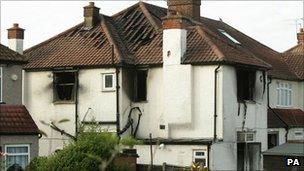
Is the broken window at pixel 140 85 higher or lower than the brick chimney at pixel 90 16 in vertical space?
lower

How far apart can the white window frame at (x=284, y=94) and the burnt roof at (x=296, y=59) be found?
1.19m

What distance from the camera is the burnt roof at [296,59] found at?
132 feet

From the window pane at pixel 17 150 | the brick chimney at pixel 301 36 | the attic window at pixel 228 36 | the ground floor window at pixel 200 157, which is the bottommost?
the ground floor window at pixel 200 157

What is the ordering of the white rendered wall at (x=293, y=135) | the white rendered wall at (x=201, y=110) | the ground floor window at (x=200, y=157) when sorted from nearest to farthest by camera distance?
the ground floor window at (x=200, y=157), the white rendered wall at (x=201, y=110), the white rendered wall at (x=293, y=135)

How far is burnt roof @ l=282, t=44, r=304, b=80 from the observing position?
132ft

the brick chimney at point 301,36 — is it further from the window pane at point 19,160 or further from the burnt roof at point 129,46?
the window pane at point 19,160

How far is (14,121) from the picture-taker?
2438 centimetres

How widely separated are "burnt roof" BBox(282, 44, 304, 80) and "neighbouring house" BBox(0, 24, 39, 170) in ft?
67.7

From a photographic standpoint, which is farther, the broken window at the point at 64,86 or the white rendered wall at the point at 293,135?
the white rendered wall at the point at 293,135

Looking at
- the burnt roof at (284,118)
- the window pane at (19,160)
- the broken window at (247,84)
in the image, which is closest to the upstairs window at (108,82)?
the broken window at (247,84)

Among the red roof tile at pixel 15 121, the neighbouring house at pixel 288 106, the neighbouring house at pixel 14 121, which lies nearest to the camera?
the neighbouring house at pixel 14 121

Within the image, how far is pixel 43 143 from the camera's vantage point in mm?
31828

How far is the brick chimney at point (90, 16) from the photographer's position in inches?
1302

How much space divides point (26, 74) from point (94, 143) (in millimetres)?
12581
